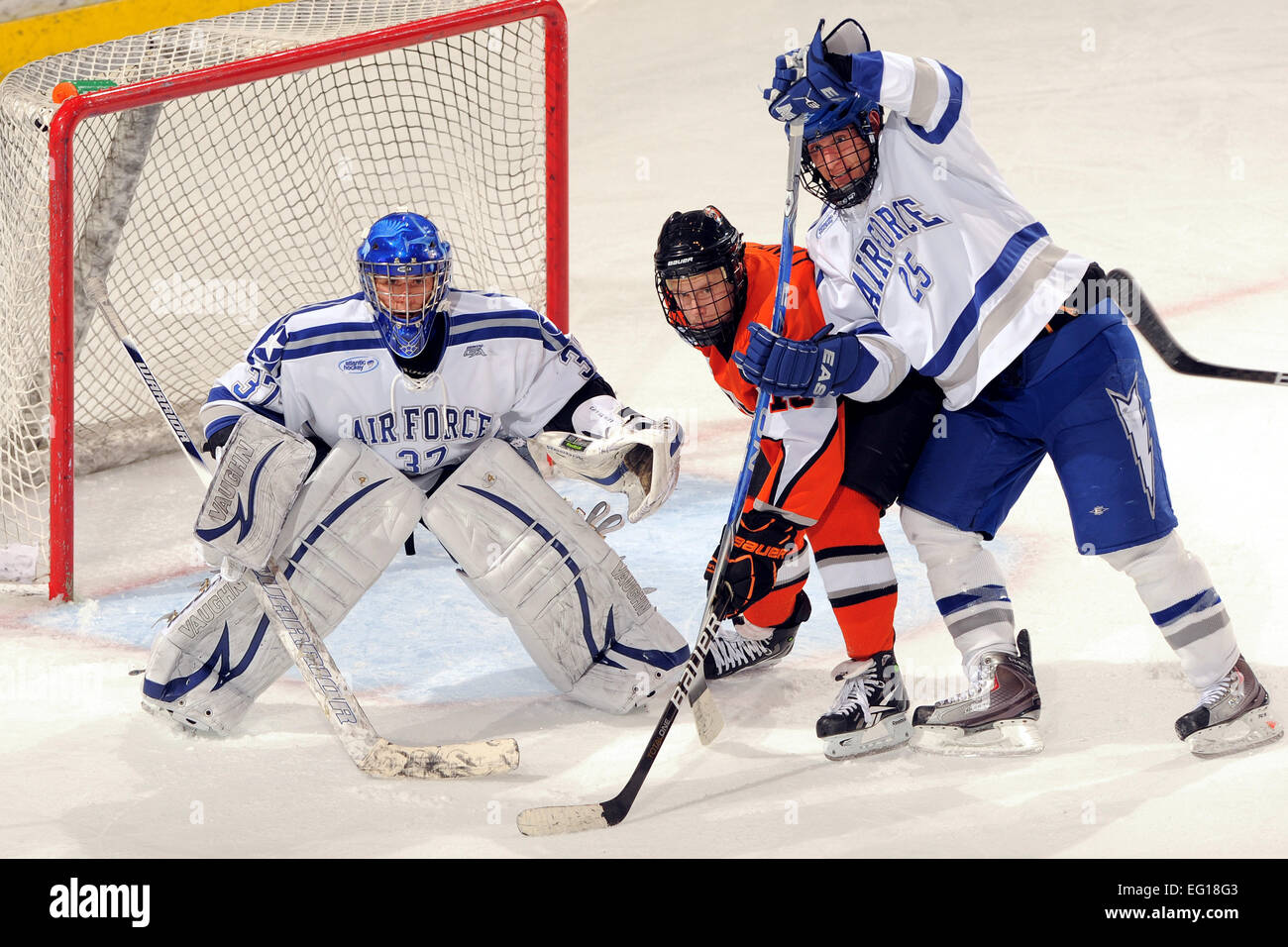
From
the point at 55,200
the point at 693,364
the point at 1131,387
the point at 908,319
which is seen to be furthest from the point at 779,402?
the point at 693,364

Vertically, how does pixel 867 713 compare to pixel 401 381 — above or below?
below

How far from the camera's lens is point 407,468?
3.44 m

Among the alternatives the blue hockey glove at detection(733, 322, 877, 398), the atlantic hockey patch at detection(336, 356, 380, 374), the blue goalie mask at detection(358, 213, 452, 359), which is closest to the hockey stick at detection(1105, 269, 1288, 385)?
the blue hockey glove at detection(733, 322, 877, 398)

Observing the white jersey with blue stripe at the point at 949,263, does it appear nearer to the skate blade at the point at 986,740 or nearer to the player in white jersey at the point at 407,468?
the player in white jersey at the point at 407,468

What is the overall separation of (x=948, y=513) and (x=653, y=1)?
636cm

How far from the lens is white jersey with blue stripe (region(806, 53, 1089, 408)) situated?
10.1 feet

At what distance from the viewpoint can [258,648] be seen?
3432 millimetres

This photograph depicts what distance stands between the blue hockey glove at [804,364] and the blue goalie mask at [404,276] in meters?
0.59

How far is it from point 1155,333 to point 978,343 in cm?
47

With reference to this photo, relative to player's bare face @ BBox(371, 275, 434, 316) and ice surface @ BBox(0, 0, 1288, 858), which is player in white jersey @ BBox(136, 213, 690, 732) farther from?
ice surface @ BBox(0, 0, 1288, 858)

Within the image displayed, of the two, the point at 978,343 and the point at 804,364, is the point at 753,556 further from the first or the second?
the point at 978,343

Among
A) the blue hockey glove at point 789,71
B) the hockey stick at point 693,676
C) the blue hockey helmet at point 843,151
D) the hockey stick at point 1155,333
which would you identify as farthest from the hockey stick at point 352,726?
the hockey stick at point 1155,333

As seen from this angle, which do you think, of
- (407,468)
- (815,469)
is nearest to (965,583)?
(815,469)

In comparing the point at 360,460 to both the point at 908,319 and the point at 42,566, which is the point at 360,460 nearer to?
the point at 908,319
